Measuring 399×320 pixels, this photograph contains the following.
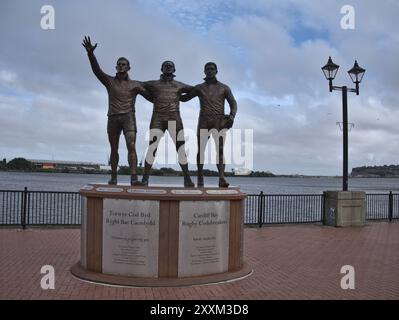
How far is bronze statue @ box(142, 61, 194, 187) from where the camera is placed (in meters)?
8.66

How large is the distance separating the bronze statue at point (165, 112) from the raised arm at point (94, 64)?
0.84 m

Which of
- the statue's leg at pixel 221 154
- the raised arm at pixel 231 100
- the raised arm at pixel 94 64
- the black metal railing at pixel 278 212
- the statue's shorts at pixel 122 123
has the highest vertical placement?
the raised arm at pixel 94 64

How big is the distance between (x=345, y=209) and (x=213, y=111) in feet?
31.5

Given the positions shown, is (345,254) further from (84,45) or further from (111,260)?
(84,45)

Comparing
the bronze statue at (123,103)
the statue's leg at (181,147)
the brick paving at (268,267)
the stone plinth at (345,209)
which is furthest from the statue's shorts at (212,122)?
the stone plinth at (345,209)

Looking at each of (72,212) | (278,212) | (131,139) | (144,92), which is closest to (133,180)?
(131,139)

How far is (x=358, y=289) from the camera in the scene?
761 cm

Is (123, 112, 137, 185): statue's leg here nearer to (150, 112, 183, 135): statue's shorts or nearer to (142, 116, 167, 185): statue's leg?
(142, 116, 167, 185): statue's leg

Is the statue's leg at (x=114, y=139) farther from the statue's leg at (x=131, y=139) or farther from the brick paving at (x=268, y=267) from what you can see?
the brick paving at (x=268, y=267)

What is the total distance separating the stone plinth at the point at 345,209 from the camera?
16547 mm

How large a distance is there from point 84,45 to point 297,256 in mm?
6451

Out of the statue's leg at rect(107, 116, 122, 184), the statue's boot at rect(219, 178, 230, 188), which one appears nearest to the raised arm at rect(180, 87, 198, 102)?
the statue's leg at rect(107, 116, 122, 184)

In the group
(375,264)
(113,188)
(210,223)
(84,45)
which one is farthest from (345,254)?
(84,45)
